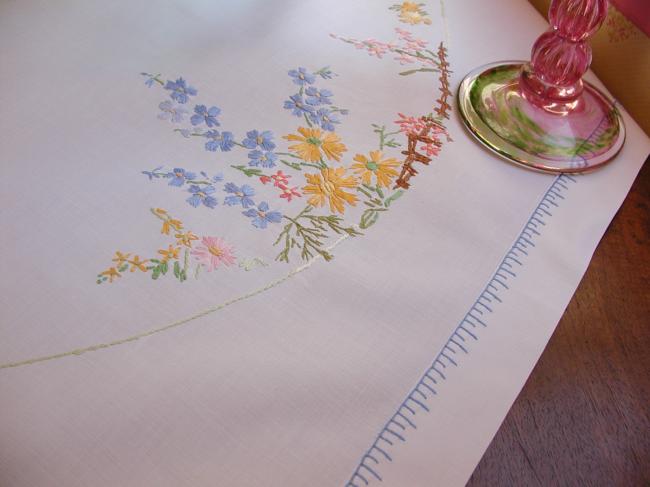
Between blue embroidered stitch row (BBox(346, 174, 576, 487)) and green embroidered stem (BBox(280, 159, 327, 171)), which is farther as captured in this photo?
green embroidered stem (BBox(280, 159, 327, 171))

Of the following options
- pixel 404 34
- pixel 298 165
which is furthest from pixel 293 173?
pixel 404 34

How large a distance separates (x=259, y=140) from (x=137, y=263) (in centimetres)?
21

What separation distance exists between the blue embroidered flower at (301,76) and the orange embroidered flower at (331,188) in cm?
15

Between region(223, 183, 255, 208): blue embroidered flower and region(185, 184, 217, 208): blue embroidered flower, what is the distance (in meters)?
0.01

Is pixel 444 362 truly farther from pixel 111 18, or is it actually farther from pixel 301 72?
pixel 111 18

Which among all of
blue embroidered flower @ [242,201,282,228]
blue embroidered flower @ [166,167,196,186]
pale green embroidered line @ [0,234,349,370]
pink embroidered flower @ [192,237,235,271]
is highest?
blue embroidered flower @ [166,167,196,186]

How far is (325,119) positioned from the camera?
0.83 m

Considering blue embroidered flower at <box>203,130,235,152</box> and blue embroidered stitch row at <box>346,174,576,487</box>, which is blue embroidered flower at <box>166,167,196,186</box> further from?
blue embroidered stitch row at <box>346,174,576,487</box>

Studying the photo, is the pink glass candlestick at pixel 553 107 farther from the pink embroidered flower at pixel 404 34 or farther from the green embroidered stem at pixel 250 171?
the green embroidered stem at pixel 250 171

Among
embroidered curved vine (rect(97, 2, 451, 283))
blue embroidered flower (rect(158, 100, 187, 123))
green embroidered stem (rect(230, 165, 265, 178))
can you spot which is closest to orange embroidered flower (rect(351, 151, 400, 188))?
embroidered curved vine (rect(97, 2, 451, 283))

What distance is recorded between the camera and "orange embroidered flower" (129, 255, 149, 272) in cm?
66

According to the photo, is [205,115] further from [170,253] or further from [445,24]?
[445,24]

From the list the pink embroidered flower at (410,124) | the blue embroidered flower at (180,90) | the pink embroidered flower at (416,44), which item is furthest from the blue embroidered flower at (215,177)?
the pink embroidered flower at (416,44)

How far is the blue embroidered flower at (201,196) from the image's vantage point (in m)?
0.72
